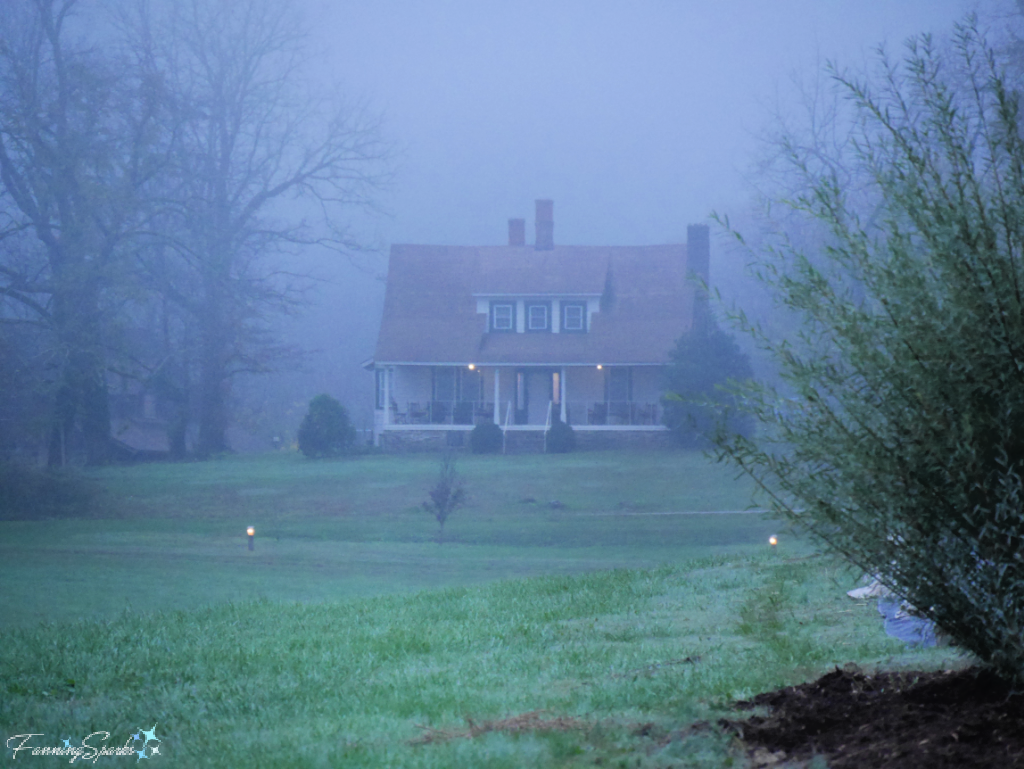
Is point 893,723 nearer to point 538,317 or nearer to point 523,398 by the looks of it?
point 523,398

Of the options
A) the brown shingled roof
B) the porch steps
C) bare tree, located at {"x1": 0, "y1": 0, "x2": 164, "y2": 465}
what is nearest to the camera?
bare tree, located at {"x1": 0, "y1": 0, "x2": 164, "y2": 465}

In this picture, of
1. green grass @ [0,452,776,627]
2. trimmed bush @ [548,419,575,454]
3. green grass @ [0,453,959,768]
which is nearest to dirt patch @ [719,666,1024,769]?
green grass @ [0,453,959,768]

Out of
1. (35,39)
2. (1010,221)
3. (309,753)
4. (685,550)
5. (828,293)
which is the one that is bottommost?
(685,550)

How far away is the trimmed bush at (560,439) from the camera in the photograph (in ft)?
65.6

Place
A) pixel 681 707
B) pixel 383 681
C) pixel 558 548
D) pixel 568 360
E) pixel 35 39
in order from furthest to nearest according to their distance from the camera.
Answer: pixel 568 360, pixel 35 39, pixel 558 548, pixel 383 681, pixel 681 707

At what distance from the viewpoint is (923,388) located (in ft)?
10.5

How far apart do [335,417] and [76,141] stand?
285 inches

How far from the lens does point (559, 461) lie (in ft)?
64.0

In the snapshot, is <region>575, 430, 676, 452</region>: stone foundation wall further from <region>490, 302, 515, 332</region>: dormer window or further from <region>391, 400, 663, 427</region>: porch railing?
<region>490, 302, 515, 332</region>: dormer window

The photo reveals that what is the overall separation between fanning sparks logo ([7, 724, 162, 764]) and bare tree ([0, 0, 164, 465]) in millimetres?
14506

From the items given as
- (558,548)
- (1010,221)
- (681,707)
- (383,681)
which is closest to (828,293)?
(1010,221)

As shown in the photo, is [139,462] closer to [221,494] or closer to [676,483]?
[221,494]

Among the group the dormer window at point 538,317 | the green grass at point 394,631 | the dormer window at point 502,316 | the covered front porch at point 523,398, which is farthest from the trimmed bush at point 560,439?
the dormer window at point 502,316

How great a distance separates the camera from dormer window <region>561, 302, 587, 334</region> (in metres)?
22.2
